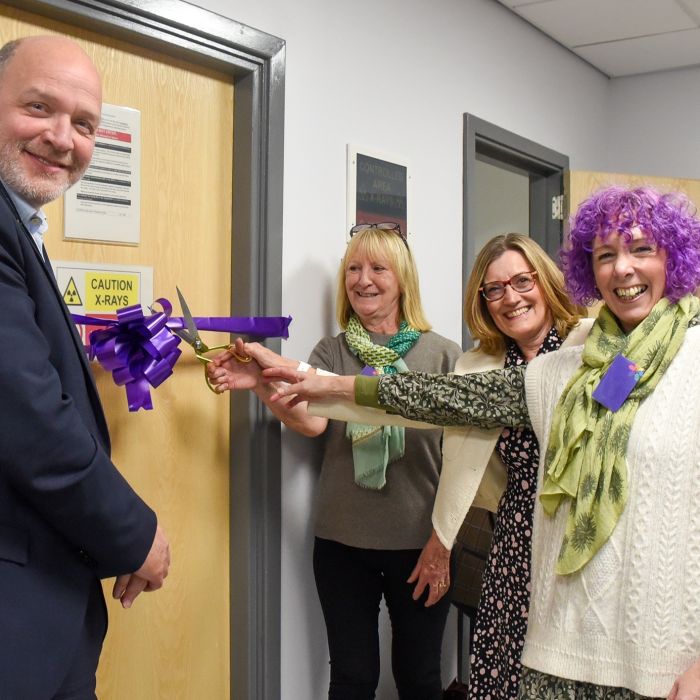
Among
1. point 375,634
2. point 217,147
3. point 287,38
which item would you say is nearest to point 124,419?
point 217,147

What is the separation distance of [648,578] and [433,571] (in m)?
0.74

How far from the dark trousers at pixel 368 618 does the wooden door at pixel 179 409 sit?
28 cm

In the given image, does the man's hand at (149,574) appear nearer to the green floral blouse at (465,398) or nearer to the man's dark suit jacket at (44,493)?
the man's dark suit jacket at (44,493)

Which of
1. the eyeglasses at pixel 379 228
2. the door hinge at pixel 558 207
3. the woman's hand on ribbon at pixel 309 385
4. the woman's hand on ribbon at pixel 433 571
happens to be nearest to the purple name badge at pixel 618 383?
the woman's hand on ribbon at pixel 309 385

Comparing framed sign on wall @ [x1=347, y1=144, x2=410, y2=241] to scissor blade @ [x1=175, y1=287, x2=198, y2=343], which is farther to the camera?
framed sign on wall @ [x1=347, y1=144, x2=410, y2=241]

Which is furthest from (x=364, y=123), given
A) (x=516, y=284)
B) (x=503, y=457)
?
(x=503, y=457)

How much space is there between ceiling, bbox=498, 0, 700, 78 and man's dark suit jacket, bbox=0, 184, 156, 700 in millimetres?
2556

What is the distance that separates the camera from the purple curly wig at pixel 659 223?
4.97ft

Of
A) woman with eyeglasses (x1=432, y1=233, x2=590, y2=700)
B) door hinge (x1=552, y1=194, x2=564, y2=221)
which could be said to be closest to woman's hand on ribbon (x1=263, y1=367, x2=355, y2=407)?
woman with eyeglasses (x1=432, y1=233, x2=590, y2=700)

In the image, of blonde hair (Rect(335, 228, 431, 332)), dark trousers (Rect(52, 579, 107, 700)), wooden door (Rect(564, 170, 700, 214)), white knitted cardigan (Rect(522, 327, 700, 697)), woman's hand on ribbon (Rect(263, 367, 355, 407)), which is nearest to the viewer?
dark trousers (Rect(52, 579, 107, 700))

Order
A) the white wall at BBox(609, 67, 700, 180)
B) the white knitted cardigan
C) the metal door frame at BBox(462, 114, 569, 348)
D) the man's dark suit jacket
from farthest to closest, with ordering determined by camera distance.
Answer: the white wall at BBox(609, 67, 700, 180)
the metal door frame at BBox(462, 114, 569, 348)
the white knitted cardigan
the man's dark suit jacket

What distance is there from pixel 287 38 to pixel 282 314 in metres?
0.74

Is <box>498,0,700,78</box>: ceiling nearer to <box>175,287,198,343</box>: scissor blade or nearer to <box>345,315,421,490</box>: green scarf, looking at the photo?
<box>345,315,421,490</box>: green scarf

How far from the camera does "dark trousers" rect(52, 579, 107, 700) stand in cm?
127
